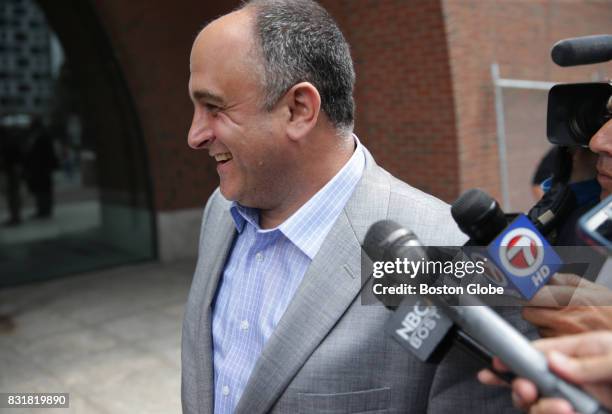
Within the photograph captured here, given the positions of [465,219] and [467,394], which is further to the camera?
[467,394]

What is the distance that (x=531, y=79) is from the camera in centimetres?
716

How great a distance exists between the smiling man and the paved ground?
282 centimetres

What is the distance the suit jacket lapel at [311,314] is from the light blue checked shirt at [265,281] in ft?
0.26

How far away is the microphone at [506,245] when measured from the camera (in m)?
0.91

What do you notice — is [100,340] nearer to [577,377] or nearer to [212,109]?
[212,109]

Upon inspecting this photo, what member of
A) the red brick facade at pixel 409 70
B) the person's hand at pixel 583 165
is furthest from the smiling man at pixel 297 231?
the red brick facade at pixel 409 70

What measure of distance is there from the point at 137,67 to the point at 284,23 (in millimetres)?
6283

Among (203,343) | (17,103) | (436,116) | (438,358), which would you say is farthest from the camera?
(17,103)

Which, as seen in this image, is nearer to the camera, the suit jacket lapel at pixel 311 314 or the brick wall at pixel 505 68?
the suit jacket lapel at pixel 311 314

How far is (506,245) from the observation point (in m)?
0.91

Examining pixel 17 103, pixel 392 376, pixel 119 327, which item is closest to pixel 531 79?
pixel 119 327

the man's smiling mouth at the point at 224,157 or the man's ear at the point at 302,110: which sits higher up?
the man's ear at the point at 302,110

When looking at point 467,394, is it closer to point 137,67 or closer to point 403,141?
point 403,141

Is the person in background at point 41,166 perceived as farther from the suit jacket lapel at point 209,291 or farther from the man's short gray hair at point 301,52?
the man's short gray hair at point 301,52
